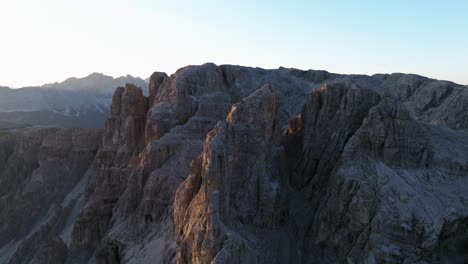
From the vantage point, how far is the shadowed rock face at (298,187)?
3041 centimetres

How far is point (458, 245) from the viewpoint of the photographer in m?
32.5

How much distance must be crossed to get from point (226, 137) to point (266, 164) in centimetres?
416

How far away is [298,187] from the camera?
37938 mm

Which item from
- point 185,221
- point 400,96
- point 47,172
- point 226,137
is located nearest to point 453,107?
point 400,96

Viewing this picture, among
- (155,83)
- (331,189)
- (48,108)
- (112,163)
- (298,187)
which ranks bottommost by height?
(48,108)

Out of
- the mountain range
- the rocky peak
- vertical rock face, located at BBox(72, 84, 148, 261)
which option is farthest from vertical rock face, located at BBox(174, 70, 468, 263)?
the mountain range

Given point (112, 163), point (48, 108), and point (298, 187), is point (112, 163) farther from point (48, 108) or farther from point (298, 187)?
point (48, 108)

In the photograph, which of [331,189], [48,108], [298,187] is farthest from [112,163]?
[48,108]

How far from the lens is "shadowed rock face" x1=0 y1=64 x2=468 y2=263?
3041 cm

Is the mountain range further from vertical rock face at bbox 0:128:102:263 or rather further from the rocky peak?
the rocky peak

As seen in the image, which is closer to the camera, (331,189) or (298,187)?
(331,189)

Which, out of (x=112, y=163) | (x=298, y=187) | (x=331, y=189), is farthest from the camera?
(x=112, y=163)

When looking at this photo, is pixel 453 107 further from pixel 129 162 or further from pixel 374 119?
pixel 129 162

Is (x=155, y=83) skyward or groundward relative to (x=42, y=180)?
skyward
